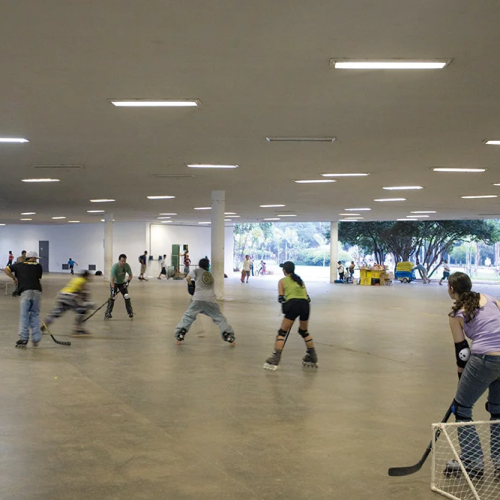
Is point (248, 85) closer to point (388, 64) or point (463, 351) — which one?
point (388, 64)

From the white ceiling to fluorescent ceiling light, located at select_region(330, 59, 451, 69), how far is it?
148mm

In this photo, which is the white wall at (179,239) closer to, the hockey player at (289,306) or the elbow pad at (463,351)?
the hockey player at (289,306)

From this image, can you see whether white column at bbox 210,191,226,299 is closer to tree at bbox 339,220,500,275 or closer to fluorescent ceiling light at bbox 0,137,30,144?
fluorescent ceiling light at bbox 0,137,30,144

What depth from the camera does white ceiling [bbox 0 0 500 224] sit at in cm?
574

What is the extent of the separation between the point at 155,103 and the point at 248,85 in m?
1.72

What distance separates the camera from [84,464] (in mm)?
5027

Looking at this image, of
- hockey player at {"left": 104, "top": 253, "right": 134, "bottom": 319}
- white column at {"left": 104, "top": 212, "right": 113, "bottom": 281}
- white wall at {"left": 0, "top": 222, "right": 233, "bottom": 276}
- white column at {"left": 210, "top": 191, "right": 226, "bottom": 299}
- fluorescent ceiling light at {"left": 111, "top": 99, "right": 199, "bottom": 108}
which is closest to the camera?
Answer: fluorescent ceiling light at {"left": 111, "top": 99, "right": 199, "bottom": 108}

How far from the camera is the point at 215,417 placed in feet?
21.4

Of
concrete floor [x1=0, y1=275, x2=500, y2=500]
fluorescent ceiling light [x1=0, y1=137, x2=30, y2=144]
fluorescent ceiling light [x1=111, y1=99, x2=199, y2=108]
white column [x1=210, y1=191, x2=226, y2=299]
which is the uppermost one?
fluorescent ceiling light [x1=111, y1=99, x2=199, y2=108]

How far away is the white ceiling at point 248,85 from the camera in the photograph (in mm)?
5742

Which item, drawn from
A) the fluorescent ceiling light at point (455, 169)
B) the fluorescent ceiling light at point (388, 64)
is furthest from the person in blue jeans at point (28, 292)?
the fluorescent ceiling light at point (455, 169)

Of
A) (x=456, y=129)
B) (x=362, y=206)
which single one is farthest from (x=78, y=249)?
(x=456, y=129)

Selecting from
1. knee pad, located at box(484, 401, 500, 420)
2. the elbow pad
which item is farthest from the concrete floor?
the elbow pad

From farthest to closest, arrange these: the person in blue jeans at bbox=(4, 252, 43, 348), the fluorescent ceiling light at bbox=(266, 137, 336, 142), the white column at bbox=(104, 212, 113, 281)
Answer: the white column at bbox=(104, 212, 113, 281)
the fluorescent ceiling light at bbox=(266, 137, 336, 142)
the person in blue jeans at bbox=(4, 252, 43, 348)
